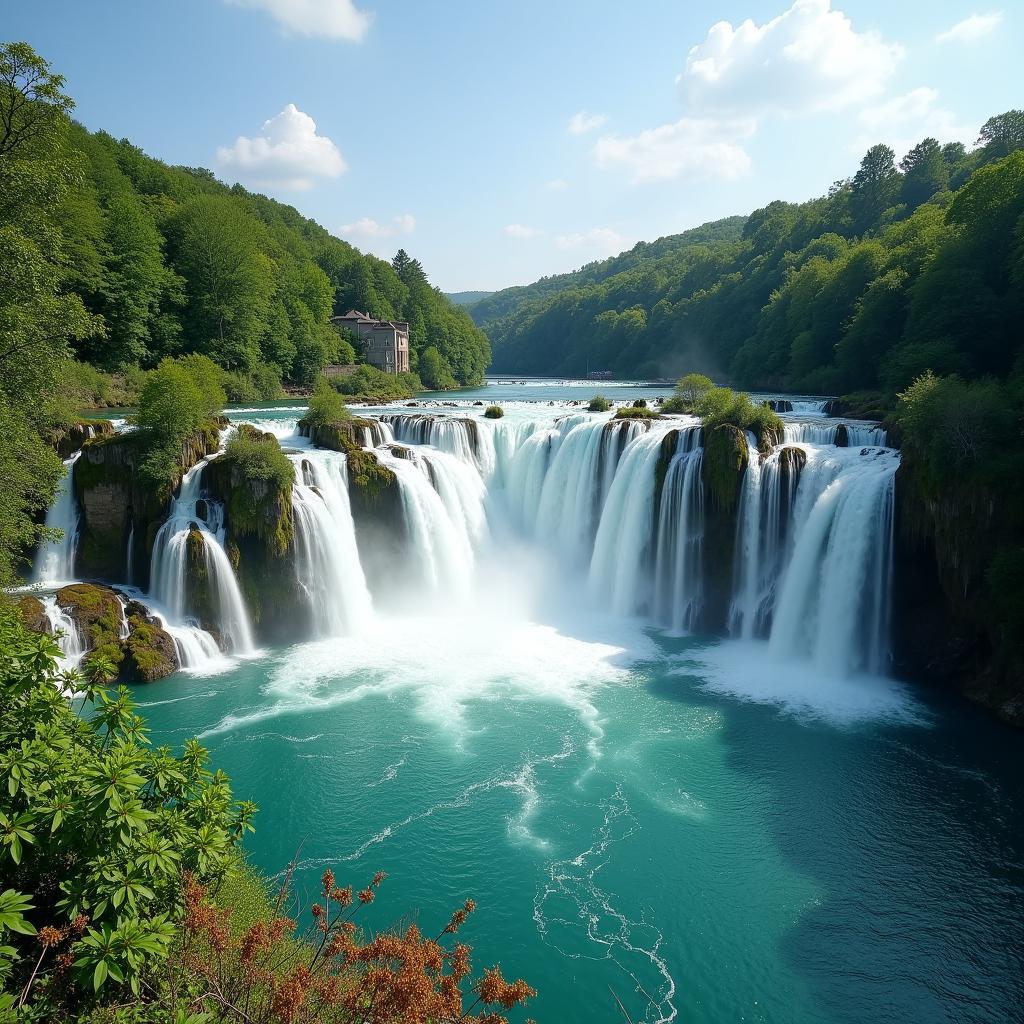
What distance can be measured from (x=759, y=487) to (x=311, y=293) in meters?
51.0

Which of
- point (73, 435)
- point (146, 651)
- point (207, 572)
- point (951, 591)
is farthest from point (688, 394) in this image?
point (73, 435)

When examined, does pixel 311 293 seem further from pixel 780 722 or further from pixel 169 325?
pixel 780 722

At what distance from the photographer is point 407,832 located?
12.8 m

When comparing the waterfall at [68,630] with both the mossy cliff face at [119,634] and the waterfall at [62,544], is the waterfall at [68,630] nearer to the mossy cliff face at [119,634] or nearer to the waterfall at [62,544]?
the mossy cliff face at [119,634]

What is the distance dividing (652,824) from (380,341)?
2360 inches

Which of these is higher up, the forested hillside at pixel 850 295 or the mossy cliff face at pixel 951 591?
the forested hillside at pixel 850 295

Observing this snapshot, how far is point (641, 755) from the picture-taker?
611 inches

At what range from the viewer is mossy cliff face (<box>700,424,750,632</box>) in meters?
22.3

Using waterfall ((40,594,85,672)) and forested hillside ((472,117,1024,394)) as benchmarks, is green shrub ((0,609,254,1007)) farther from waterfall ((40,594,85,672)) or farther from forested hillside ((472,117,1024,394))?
forested hillside ((472,117,1024,394))

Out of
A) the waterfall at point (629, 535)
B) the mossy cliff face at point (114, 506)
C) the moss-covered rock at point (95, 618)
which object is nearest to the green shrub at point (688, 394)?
the waterfall at point (629, 535)

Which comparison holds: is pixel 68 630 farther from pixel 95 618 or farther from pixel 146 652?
pixel 146 652

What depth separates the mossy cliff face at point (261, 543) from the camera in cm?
2147

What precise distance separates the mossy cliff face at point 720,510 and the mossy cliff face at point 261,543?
44.5 feet

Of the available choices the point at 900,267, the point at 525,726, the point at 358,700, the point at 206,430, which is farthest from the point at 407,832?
the point at 900,267
